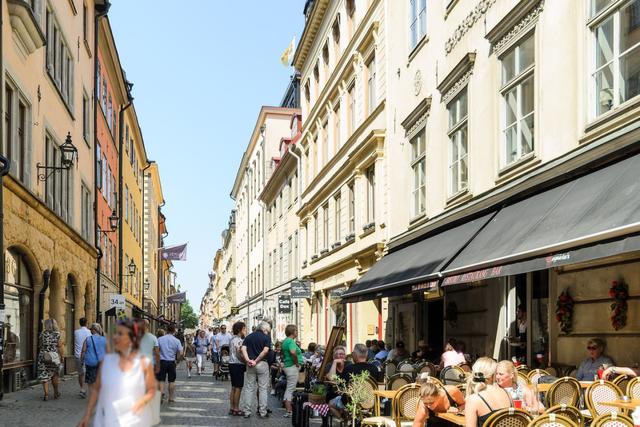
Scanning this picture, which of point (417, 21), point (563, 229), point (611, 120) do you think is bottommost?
point (563, 229)

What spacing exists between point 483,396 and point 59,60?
1867 cm

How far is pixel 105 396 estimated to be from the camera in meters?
3.75

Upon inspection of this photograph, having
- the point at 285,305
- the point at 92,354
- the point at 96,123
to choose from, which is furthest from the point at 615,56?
the point at 285,305

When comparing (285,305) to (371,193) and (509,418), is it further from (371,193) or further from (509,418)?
(509,418)

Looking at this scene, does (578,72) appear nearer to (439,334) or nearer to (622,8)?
(622,8)

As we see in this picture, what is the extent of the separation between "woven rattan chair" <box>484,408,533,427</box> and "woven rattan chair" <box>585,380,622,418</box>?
2.44 m

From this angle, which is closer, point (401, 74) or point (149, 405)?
point (149, 405)

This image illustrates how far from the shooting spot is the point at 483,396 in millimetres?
Result: 6574

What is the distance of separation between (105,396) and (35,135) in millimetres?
15744

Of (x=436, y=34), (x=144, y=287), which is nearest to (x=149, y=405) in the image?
(x=436, y=34)

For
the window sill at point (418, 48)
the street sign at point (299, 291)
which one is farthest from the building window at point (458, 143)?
the street sign at point (299, 291)

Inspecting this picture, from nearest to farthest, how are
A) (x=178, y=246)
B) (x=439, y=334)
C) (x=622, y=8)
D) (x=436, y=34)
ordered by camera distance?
(x=622, y=8)
(x=436, y=34)
(x=439, y=334)
(x=178, y=246)

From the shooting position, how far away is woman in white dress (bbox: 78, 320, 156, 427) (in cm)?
372

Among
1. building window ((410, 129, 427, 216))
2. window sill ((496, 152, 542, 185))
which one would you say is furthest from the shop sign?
window sill ((496, 152, 542, 185))
